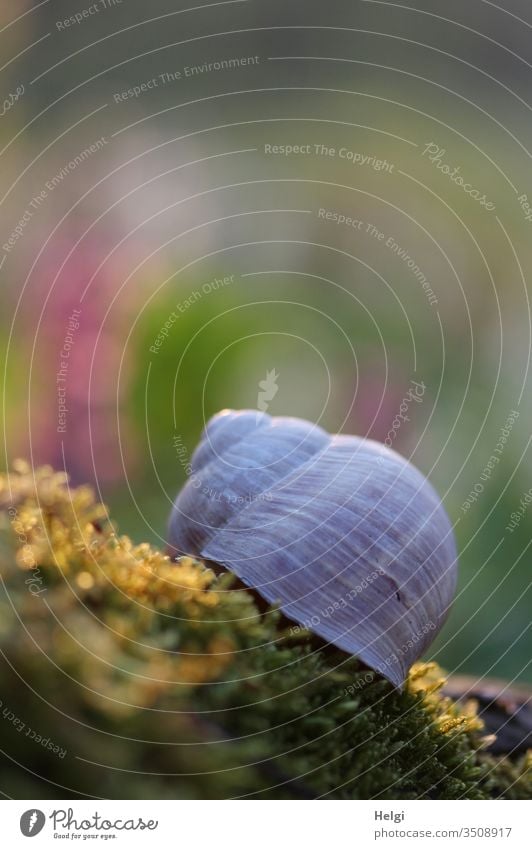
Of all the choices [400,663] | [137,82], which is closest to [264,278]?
[137,82]

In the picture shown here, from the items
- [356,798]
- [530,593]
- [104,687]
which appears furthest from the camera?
[530,593]

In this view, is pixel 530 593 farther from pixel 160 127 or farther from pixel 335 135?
pixel 160 127
